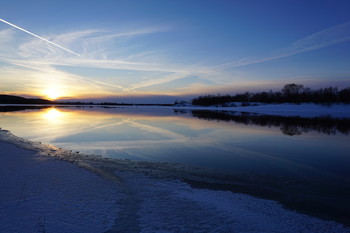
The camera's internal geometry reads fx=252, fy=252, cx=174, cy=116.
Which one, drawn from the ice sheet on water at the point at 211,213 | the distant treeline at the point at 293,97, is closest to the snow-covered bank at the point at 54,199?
the ice sheet on water at the point at 211,213

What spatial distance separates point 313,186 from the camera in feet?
26.2

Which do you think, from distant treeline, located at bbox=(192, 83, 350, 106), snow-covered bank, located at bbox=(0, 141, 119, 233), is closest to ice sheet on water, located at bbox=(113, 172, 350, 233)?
snow-covered bank, located at bbox=(0, 141, 119, 233)

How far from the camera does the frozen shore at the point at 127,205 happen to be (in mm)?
5273

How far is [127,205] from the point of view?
6.28m

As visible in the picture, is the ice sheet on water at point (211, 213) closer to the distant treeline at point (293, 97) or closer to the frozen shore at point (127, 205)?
the frozen shore at point (127, 205)

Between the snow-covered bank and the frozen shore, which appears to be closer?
the snow-covered bank

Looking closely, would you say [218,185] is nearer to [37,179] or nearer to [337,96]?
[37,179]

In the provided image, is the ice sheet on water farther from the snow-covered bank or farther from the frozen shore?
the snow-covered bank

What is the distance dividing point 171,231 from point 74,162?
6.68 m

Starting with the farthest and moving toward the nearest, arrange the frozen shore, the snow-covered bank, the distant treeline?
the distant treeline → the frozen shore → the snow-covered bank

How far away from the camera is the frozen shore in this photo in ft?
17.3

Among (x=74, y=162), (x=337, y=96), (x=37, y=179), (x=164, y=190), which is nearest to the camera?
(x=164, y=190)

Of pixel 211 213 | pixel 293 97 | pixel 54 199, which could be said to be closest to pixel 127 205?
pixel 54 199

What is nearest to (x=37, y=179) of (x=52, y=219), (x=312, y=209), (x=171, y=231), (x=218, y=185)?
→ (x=52, y=219)
